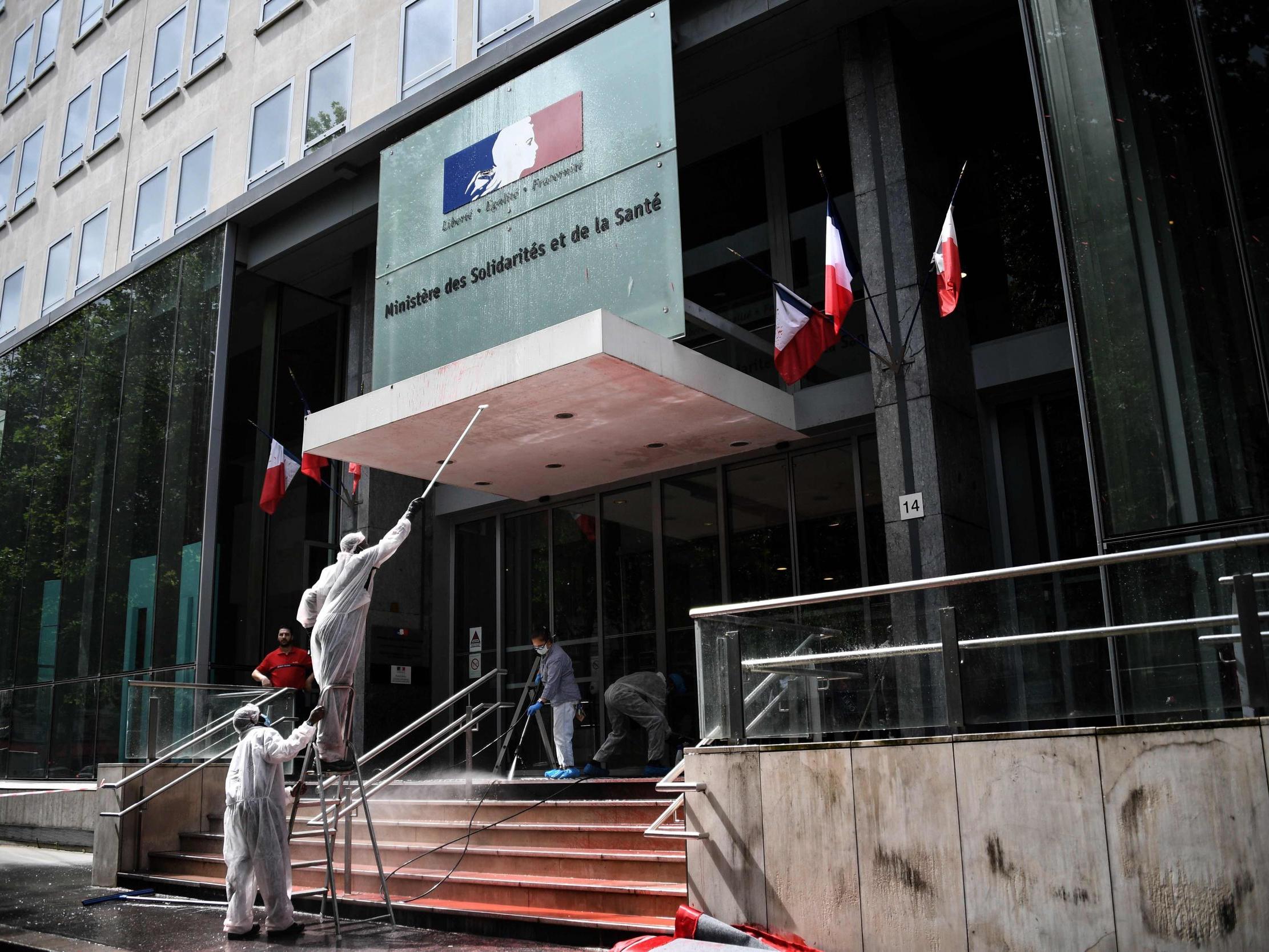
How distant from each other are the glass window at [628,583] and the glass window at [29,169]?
66.2 ft

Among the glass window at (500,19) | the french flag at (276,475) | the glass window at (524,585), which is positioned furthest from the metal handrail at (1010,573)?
the glass window at (500,19)

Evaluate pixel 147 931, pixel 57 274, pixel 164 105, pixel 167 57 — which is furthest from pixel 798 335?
pixel 57 274

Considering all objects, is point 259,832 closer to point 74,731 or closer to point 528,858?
point 528,858

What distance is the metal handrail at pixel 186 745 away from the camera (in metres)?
12.7

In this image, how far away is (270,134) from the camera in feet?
68.4

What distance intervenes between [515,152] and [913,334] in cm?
600

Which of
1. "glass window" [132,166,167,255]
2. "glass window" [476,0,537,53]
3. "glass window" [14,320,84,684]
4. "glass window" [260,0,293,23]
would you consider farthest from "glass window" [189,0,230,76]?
"glass window" [476,0,537,53]

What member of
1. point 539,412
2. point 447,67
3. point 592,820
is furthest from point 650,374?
point 447,67

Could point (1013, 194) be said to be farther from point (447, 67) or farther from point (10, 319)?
point (10, 319)

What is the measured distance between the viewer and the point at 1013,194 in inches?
563

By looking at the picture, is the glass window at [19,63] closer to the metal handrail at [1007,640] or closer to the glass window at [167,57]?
the glass window at [167,57]

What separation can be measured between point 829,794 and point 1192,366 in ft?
15.5

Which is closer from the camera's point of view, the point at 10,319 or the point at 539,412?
the point at 539,412

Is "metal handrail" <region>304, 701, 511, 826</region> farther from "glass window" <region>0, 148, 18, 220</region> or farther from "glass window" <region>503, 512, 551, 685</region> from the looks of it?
"glass window" <region>0, 148, 18, 220</region>
